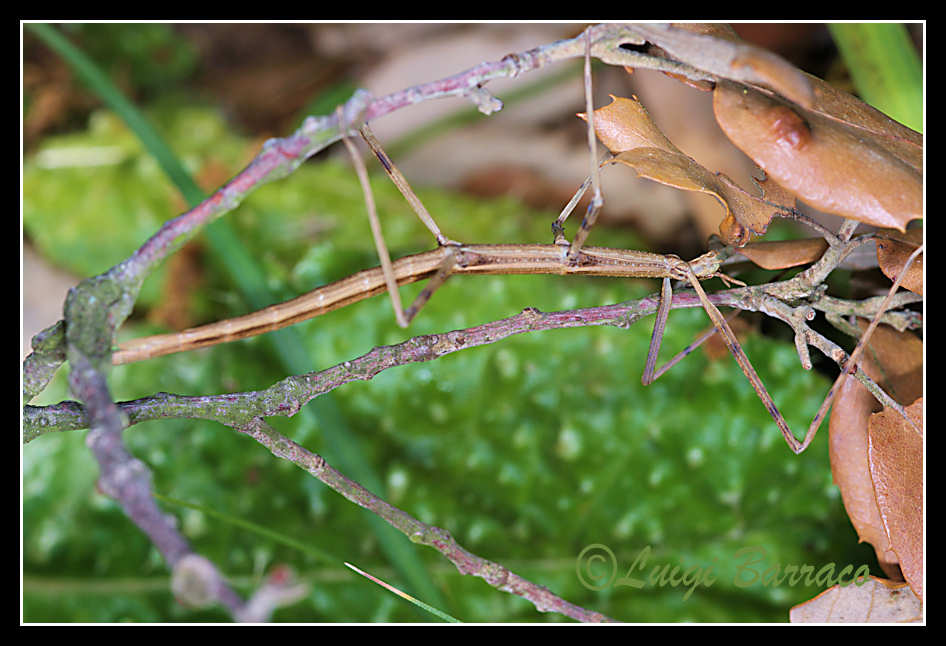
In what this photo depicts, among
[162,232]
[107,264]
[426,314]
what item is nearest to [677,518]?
[426,314]

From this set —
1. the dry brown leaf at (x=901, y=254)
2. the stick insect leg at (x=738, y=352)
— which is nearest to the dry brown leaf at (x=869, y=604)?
the stick insect leg at (x=738, y=352)

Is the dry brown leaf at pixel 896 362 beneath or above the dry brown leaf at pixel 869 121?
beneath

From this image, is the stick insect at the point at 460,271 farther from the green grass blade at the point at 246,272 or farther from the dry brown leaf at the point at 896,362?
the green grass blade at the point at 246,272

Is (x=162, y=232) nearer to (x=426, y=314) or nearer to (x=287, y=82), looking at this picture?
(x=426, y=314)

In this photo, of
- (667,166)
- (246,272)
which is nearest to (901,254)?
(667,166)

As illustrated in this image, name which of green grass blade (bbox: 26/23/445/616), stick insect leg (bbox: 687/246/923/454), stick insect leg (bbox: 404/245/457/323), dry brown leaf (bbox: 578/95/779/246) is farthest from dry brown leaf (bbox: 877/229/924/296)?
green grass blade (bbox: 26/23/445/616)

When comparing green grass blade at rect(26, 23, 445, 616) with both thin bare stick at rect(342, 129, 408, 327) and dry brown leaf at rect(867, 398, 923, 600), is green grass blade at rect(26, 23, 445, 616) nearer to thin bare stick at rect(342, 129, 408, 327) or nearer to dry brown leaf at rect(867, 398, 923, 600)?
thin bare stick at rect(342, 129, 408, 327)
